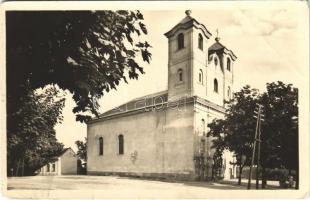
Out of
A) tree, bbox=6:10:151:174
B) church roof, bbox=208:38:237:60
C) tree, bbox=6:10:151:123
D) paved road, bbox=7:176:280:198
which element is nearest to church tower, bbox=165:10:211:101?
church roof, bbox=208:38:237:60

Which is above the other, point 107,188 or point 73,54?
point 73,54

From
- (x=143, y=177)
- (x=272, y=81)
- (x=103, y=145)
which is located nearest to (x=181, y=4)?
(x=272, y=81)

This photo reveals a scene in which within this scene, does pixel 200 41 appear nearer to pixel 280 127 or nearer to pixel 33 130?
pixel 280 127

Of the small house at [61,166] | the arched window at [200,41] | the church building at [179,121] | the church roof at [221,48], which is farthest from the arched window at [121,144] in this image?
the church roof at [221,48]

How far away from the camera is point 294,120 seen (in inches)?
168

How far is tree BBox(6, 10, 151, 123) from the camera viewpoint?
11.6ft

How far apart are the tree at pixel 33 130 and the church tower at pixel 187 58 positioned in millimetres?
1400

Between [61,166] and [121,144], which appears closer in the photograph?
[61,166]

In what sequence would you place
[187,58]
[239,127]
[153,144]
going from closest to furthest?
[239,127] < [153,144] < [187,58]

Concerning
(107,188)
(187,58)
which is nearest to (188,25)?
(187,58)

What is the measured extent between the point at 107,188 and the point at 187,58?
2089 millimetres

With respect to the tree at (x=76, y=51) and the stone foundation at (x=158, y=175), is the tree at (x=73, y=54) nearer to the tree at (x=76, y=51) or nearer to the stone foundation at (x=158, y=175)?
the tree at (x=76, y=51)

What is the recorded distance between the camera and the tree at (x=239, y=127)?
15.5 ft

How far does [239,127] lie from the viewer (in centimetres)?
489
